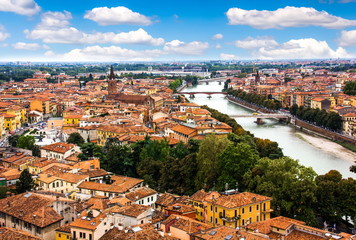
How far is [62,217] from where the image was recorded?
8.89 meters

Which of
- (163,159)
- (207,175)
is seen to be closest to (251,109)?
(163,159)

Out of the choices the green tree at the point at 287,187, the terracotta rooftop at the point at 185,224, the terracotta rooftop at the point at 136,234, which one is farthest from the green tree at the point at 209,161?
the terracotta rooftop at the point at 136,234

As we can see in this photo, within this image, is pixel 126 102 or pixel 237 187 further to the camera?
pixel 126 102

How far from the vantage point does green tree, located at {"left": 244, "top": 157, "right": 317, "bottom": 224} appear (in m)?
9.99

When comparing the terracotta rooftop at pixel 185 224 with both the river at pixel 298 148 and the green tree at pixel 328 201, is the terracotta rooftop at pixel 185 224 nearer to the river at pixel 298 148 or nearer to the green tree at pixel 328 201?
the green tree at pixel 328 201

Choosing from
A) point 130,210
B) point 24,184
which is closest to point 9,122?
point 24,184

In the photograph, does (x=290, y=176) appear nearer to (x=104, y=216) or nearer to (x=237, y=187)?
(x=237, y=187)

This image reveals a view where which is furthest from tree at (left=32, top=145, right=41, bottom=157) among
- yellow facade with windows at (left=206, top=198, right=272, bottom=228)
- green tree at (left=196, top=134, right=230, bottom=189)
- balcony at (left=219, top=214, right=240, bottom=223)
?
balcony at (left=219, top=214, right=240, bottom=223)

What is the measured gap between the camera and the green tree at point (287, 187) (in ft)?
32.8

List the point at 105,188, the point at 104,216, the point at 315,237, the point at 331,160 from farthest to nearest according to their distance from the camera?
the point at 331,160 → the point at 105,188 → the point at 104,216 → the point at 315,237

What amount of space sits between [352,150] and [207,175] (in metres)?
11.6

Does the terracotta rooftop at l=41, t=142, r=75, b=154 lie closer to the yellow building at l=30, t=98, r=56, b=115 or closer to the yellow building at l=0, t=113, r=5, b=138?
the yellow building at l=0, t=113, r=5, b=138

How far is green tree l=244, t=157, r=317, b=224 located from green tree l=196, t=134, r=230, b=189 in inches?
53.5

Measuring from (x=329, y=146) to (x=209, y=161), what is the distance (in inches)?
464
